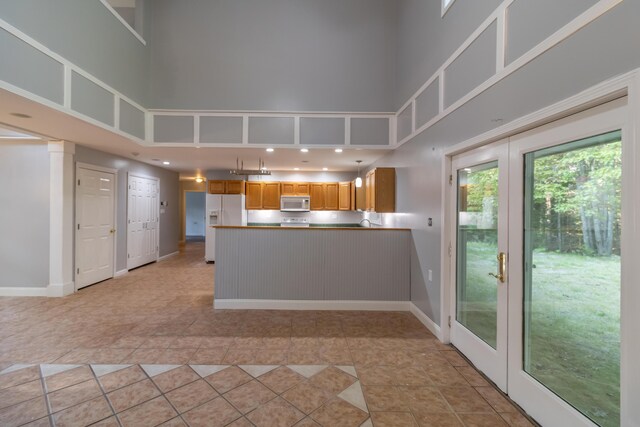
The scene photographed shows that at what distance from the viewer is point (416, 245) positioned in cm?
376

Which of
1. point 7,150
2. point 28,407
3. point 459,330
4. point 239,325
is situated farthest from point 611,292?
point 7,150

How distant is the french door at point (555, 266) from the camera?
1.48m

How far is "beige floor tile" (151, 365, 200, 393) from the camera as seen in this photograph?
222 cm

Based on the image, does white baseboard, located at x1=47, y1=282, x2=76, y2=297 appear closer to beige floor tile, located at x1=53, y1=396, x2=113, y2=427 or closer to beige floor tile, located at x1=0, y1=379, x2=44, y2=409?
beige floor tile, located at x1=0, y1=379, x2=44, y2=409

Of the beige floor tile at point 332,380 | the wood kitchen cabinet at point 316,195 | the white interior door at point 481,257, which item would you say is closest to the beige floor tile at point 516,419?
the white interior door at point 481,257

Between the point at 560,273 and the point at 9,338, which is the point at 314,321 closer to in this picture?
the point at 560,273

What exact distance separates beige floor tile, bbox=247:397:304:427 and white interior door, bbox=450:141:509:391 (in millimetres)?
1621

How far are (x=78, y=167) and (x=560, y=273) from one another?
631 centimetres

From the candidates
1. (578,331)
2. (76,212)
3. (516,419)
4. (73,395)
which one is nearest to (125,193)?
(76,212)

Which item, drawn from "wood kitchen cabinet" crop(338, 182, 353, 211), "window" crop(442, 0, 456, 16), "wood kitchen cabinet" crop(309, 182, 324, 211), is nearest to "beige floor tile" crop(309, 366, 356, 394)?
"window" crop(442, 0, 456, 16)

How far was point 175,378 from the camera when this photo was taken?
7.61 feet

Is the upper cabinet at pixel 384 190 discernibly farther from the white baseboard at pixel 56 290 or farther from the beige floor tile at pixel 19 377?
the white baseboard at pixel 56 290

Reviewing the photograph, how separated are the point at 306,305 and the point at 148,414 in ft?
7.46

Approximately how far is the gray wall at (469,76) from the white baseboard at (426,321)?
74 millimetres
